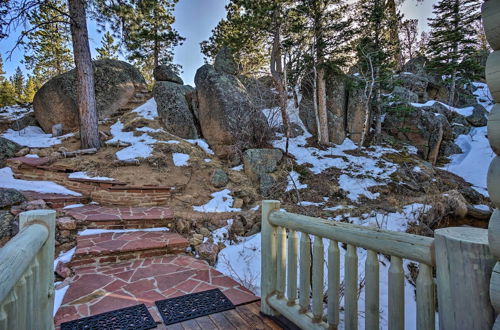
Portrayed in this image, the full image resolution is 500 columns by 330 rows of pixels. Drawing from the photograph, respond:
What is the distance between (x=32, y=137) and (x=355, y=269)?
32.4 ft

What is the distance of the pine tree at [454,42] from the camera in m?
12.4

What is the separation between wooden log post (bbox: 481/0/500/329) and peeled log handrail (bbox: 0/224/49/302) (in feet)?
4.83

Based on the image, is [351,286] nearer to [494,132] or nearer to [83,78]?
[494,132]

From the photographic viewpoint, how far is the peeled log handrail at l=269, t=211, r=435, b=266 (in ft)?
3.91

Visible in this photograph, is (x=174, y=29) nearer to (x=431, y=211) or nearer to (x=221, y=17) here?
(x=221, y=17)

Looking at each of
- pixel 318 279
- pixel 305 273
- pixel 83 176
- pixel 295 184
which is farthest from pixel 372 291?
pixel 83 176

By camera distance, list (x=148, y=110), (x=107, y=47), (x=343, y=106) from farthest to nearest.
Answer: (x=107, y=47) < (x=343, y=106) < (x=148, y=110)

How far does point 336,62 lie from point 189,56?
8.19 metres

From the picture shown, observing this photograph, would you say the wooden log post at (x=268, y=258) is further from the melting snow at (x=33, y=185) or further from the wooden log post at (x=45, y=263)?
the melting snow at (x=33, y=185)

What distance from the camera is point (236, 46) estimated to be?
35.1ft

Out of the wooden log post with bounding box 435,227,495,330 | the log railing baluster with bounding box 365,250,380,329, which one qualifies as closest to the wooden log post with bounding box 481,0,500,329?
the wooden log post with bounding box 435,227,495,330

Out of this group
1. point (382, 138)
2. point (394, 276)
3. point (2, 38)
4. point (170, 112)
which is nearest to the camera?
point (394, 276)

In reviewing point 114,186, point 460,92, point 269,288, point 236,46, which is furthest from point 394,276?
point 460,92

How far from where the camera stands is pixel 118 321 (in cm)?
216
